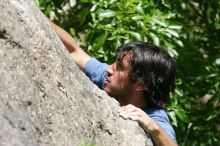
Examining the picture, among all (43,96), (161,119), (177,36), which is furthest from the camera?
(177,36)

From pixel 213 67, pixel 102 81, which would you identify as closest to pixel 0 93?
pixel 102 81

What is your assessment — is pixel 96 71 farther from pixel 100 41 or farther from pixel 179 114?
pixel 179 114

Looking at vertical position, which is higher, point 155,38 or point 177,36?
point 155,38

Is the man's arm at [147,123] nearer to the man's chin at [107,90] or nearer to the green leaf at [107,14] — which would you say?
the man's chin at [107,90]

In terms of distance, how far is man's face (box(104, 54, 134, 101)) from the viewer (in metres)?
3.68

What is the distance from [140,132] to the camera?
3.35 metres

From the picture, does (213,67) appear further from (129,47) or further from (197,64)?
(129,47)

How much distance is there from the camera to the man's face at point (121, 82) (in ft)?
12.1

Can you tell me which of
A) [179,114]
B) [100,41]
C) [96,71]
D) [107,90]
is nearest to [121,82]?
[107,90]

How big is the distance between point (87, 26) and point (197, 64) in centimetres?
118

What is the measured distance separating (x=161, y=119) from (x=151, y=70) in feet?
0.98

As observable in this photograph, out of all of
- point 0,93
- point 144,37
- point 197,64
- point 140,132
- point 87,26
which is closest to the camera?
point 0,93

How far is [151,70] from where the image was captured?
12.1 feet

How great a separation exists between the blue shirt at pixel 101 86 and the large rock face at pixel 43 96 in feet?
0.96
